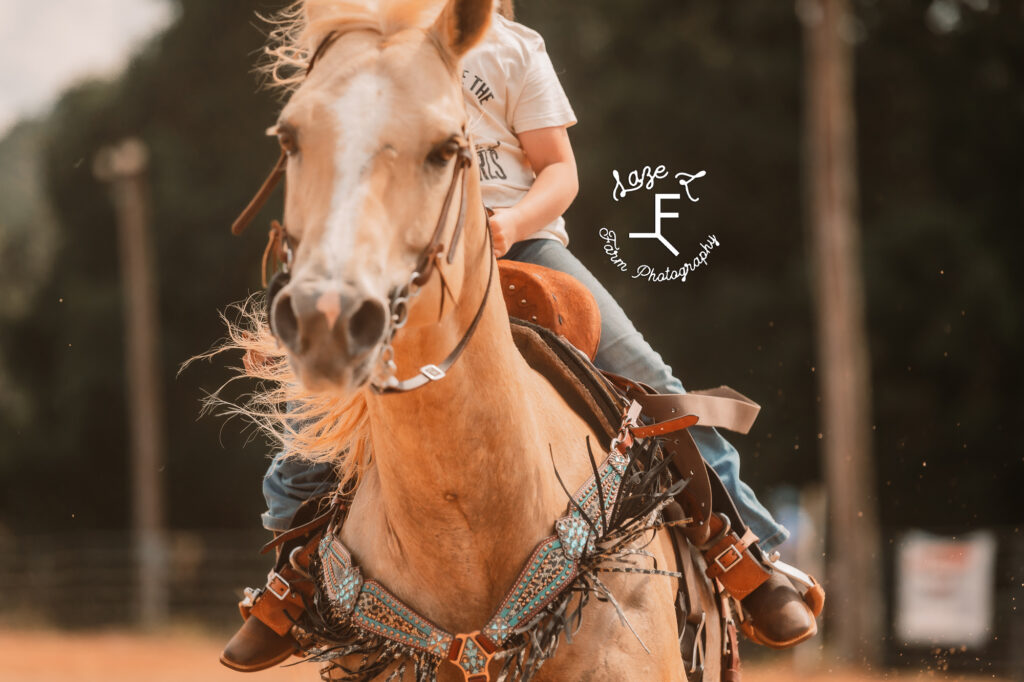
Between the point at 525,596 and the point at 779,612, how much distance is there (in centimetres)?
122

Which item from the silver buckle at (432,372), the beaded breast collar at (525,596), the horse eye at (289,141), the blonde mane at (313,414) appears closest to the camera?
the horse eye at (289,141)

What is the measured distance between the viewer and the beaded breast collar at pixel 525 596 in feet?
10.1

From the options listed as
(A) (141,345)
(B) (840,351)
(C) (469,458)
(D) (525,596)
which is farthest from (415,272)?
(A) (141,345)

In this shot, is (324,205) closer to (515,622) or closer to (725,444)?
(515,622)

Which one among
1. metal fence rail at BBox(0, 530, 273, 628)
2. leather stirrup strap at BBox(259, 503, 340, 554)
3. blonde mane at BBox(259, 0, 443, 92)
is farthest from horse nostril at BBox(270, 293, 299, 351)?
metal fence rail at BBox(0, 530, 273, 628)

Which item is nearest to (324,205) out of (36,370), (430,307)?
(430,307)

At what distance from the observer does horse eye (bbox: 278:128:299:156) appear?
2.66 metres

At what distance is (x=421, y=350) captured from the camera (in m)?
2.83

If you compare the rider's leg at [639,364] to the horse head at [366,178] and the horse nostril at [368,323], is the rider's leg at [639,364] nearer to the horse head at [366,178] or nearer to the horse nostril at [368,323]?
the horse head at [366,178]

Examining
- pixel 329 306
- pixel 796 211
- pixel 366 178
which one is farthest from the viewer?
pixel 796 211

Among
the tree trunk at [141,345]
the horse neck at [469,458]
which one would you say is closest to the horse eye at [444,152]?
the horse neck at [469,458]

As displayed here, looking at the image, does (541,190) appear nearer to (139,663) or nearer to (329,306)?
(329,306)

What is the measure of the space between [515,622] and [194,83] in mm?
23678

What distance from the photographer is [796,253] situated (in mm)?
20672
